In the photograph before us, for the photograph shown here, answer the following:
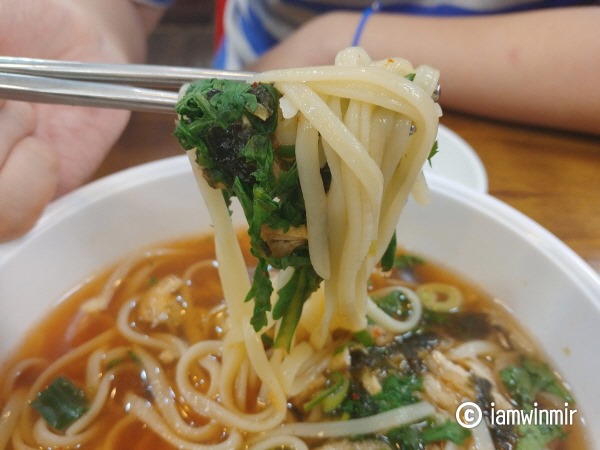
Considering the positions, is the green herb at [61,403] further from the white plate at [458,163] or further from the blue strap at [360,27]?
the blue strap at [360,27]

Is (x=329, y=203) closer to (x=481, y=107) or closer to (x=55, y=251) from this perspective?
(x=55, y=251)

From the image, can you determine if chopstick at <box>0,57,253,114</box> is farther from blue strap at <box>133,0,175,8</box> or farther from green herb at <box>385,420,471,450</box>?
blue strap at <box>133,0,175,8</box>

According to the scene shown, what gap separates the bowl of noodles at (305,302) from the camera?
0.80m

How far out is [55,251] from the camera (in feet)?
4.12

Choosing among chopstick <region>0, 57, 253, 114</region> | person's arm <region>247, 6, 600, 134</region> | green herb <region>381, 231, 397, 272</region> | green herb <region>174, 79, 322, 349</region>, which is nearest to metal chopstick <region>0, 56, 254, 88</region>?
chopstick <region>0, 57, 253, 114</region>

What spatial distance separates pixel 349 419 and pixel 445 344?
0.32 metres

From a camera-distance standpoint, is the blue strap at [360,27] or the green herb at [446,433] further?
the blue strap at [360,27]

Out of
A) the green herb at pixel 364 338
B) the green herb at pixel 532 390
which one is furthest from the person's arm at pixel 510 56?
the green herb at pixel 364 338

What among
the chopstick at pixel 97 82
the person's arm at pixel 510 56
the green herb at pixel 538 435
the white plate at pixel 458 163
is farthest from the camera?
the person's arm at pixel 510 56

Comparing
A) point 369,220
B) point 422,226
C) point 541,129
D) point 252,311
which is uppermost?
point 369,220

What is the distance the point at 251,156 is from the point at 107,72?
1.35ft

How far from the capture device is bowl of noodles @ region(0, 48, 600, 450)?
0.80 metres

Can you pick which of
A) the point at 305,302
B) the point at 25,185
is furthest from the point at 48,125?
the point at 305,302

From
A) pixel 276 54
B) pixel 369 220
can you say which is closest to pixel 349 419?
pixel 369 220
